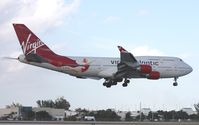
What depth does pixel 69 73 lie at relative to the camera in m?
89.1

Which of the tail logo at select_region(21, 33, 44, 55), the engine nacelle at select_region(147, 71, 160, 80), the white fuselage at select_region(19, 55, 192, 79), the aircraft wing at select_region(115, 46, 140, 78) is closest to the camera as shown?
the tail logo at select_region(21, 33, 44, 55)

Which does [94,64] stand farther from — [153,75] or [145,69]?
[153,75]

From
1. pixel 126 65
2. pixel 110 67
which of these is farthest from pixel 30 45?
pixel 126 65

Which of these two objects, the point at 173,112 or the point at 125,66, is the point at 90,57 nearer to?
the point at 125,66

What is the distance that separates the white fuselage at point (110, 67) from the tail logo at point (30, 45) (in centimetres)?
337

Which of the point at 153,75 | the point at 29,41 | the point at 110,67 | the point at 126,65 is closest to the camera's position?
the point at 29,41

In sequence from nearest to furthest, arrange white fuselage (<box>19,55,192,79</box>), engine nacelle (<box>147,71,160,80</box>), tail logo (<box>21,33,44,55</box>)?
tail logo (<box>21,33,44,55</box>) < white fuselage (<box>19,55,192,79</box>) < engine nacelle (<box>147,71,160,80</box>)

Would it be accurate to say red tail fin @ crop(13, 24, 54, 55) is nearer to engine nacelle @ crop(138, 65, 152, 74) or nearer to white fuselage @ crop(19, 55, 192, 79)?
white fuselage @ crop(19, 55, 192, 79)

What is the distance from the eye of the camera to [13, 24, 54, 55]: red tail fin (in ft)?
286

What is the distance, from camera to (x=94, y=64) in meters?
90.2

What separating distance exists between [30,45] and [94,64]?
459 inches

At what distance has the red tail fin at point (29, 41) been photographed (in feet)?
286

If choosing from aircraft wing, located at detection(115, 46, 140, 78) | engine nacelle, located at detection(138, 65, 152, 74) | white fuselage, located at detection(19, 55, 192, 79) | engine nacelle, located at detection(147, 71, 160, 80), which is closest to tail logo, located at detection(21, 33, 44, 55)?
white fuselage, located at detection(19, 55, 192, 79)

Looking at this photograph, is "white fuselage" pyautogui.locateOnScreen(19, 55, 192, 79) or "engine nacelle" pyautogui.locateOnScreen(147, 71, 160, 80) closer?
"white fuselage" pyautogui.locateOnScreen(19, 55, 192, 79)
